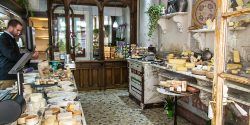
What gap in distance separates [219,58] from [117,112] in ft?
11.0

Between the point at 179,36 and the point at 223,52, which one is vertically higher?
the point at 179,36

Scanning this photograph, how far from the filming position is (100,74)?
20.6ft

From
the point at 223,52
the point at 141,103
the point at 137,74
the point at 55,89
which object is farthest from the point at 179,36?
the point at 223,52

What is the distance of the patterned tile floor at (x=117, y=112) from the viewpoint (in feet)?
13.0

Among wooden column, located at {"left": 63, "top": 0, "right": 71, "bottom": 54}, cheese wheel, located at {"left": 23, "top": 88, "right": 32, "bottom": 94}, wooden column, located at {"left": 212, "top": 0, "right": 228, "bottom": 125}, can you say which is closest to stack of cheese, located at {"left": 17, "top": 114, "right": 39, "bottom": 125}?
cheese wheel, located at {"left": 23, "top": 88, "right": 32, "bottom": 94}

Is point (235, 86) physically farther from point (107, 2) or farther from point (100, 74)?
point (107, 2)

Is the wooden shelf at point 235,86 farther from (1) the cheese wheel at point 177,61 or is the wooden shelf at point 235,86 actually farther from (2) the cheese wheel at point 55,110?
(1) the cheese wheel at point 177,61

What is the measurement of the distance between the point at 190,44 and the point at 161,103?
1.41 metres

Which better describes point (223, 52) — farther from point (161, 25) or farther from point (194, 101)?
point (161, 25)

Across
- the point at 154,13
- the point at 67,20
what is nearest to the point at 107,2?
the point at 67,20

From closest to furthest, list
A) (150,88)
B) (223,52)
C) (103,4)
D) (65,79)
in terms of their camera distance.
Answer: (223,52), (65,79), (150,88), (103,4)

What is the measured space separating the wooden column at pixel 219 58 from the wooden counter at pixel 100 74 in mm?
5033

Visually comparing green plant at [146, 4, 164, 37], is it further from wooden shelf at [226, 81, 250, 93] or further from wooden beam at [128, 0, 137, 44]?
wooden shelf at [226, 81, 250, 93]

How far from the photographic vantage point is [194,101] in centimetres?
398
